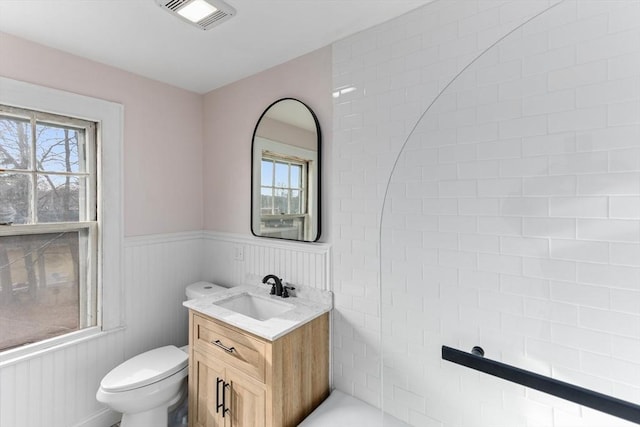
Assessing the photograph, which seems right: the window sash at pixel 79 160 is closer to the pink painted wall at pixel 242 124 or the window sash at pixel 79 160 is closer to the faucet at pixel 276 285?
the pink painted wall at pixel 242 124

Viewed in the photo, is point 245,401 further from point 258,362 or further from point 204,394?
point 204,394

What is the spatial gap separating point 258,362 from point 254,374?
0.24 ft

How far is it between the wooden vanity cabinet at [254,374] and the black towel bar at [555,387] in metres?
0.76

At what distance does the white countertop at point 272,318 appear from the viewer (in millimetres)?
1394

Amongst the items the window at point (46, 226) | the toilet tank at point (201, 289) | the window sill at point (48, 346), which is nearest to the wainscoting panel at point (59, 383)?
the window sill at point (48, 346)

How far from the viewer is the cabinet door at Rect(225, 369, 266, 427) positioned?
139cm

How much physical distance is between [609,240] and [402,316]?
0.76m

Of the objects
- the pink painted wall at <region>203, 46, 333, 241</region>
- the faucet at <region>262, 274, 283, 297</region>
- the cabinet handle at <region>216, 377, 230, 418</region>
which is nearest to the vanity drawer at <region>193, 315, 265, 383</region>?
the cabinet handle at <region>216, 377, 230, 418</region>

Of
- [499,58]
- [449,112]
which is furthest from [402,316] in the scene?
[499,58]

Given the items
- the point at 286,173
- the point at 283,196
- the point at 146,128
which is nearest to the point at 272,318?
the point at 283,196

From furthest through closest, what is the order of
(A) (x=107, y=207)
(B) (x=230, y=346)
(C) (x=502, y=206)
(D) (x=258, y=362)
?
(A) (x=107, y=207) → (B) (x=230, y=346) → (D) (x=258, y=362) → (C) (x=502, y=206)

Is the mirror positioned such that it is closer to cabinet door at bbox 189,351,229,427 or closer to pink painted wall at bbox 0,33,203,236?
pink painted wall at bbox 0,33,203,236

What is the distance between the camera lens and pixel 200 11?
1393 millimetres

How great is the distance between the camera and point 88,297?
190 cm
